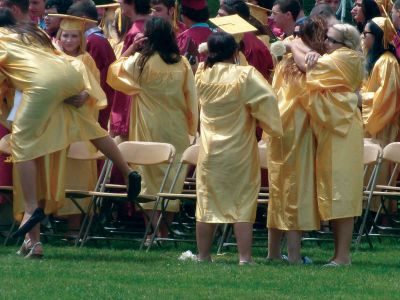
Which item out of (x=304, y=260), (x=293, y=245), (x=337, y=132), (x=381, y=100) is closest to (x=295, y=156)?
(x=337, y=132)

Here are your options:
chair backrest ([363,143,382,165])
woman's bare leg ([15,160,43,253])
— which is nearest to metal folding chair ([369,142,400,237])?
chair backrest ([363,143,382,165])

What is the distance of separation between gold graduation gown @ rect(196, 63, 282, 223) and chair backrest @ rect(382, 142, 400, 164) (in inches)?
66.1

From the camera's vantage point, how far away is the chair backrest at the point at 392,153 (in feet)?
39.2

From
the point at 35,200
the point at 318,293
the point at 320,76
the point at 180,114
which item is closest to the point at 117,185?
the point at 180,114

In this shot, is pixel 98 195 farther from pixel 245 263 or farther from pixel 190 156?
pixel 245 263

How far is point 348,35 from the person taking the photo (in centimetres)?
1057

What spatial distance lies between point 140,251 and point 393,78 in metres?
3.14

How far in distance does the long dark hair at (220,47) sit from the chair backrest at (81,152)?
2039mm

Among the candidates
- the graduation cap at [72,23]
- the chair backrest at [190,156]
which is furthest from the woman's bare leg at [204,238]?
the graduation cap at [72,23]

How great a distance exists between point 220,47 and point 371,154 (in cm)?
187

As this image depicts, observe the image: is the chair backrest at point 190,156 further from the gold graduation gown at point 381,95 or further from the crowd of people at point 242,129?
the gold graduation gown at point 381,95

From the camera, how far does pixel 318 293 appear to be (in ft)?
29.9

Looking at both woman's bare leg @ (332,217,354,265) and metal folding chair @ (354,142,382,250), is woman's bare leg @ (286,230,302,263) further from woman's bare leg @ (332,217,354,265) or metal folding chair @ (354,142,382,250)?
metal folding chair @ (354,142,382,250)

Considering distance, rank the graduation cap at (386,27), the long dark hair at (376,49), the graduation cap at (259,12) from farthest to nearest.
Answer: the graduation cap at (259,12) < the long dark hair at (376,49) < the graduation cap at (386,27)
